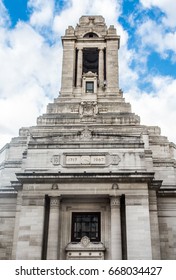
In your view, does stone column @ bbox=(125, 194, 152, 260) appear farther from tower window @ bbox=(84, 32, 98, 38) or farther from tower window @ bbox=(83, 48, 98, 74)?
tower window @ bbox=(84, 32, 98, 38)

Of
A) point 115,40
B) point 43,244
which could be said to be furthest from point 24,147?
point 115,40

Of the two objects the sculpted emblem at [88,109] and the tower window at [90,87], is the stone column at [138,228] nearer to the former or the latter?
the sculpted emblem at [88,109]

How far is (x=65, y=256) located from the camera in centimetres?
2500

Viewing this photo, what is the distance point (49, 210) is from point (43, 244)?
2517mm

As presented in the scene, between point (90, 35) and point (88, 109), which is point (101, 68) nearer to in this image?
point (90, 35)

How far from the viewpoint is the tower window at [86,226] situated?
85.3 feet

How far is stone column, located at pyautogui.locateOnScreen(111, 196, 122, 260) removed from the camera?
2386 cm

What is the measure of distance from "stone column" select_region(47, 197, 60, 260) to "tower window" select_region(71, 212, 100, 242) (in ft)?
5.70

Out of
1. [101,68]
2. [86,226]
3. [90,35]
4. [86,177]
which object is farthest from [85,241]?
[90,35]

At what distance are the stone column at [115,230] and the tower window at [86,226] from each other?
5.86ft

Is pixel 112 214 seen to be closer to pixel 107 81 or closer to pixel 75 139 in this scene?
pixel 75 139

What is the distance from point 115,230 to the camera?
2455 centimetres

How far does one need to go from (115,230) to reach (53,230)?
173 inches

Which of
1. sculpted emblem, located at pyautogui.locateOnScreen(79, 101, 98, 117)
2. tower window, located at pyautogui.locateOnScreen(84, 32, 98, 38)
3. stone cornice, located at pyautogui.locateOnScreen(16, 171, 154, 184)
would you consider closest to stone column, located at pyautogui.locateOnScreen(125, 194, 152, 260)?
stone cornice, located at pyautogui.locateOnScreen(16, 171, 154, 184)
